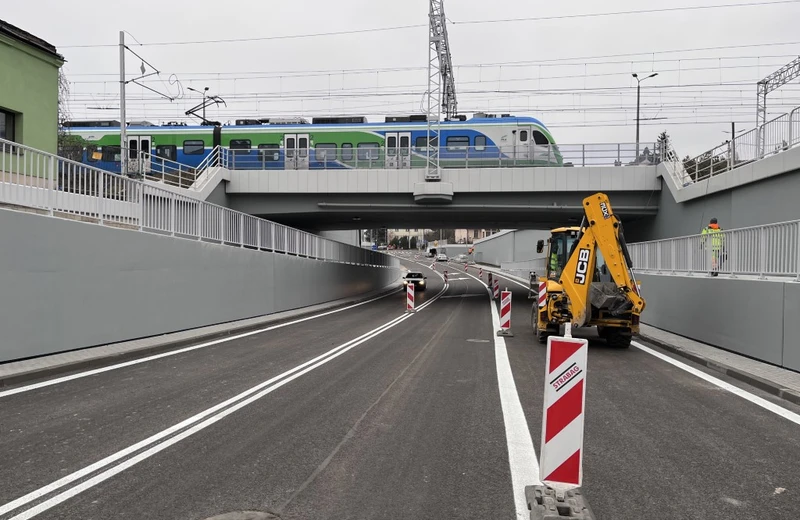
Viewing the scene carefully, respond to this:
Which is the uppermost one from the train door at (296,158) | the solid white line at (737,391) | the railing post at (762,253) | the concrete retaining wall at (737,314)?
the train door at (296,158)

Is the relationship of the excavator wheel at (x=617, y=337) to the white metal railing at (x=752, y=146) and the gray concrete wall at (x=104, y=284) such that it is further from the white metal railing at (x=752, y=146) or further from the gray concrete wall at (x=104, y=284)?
the gray concrete wall at (x=104, y=284)

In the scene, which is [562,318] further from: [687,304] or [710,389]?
[710,389]

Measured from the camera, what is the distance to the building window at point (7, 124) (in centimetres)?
1850

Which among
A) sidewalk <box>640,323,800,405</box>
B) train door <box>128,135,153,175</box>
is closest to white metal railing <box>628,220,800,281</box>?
sidewalk <box>640,323,800,405</box>

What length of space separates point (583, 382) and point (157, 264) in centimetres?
1161

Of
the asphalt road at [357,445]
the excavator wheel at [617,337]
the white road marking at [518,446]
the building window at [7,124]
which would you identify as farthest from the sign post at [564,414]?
the building window at [7,124]

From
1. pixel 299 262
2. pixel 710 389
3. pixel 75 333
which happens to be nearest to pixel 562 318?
pixel 710 389

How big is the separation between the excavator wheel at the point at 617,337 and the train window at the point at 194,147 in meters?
23.0

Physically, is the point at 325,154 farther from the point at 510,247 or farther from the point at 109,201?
the point at 510,247

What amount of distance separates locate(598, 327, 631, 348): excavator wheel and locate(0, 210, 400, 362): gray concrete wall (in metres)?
10.4

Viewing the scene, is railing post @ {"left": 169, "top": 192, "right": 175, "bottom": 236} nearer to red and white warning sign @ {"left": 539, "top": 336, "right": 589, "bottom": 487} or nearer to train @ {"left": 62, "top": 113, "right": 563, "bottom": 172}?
red and white warning sign @ {"left": 539, "top": 336, "right": 589, "bottom": 487}

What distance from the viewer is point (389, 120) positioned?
28891 millimetres

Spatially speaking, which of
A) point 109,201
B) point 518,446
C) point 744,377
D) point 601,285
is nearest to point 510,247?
point 601,285

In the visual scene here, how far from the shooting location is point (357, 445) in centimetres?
546
